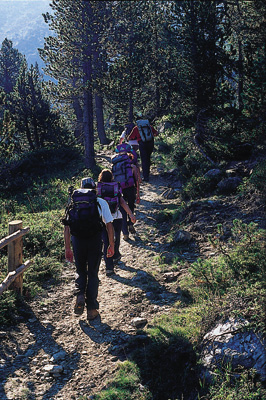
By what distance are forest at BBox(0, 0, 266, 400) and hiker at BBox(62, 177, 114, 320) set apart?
119cm

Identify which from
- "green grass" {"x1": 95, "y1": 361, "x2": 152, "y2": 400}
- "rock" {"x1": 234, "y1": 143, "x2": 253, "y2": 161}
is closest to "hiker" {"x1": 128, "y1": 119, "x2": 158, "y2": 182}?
"rock" {"x1": 234, "y1": 143, "x2": 253, "y2": 161}

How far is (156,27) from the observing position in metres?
25.3

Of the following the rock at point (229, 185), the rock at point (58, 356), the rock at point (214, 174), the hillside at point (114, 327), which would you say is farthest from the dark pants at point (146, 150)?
the rock at point (58, 356)

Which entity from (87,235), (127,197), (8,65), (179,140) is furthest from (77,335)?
(8,65)

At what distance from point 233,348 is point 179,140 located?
1537 centimetres

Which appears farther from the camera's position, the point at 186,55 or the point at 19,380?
the point at 186,55

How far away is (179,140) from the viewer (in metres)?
18.3

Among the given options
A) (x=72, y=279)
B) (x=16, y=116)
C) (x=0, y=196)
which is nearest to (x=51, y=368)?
(x=72, y=279)

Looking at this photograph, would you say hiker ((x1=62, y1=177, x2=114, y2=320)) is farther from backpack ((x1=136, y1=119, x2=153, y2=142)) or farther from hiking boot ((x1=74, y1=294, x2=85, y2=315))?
backpack ((x1=136, y1=119, x2=153, y2=142))

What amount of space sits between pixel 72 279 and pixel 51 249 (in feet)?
4.44

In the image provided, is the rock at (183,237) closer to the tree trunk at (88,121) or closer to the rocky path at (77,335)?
the rocky path at (77,335)

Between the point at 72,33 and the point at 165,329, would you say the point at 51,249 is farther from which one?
the point at 72,33

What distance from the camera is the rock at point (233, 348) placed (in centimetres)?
350

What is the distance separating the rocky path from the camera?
4.41 m
